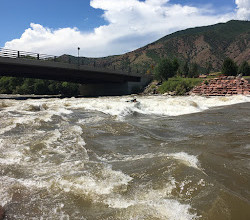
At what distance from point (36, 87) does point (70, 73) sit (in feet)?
93.2

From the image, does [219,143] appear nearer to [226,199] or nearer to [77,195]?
[226,199]

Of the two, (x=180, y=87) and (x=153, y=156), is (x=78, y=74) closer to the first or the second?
(x=180, y=87)

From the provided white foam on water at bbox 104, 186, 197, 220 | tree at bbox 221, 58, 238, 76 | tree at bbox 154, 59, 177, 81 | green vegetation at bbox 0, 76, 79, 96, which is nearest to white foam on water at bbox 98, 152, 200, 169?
white foam on water at bbox 104, 186, 197, 220

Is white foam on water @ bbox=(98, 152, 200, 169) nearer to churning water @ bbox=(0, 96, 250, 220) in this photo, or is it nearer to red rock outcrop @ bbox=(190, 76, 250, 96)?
churning water @ bbox=(0, 96, 250, 220)

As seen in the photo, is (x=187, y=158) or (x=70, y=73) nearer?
(x=187, y=158)

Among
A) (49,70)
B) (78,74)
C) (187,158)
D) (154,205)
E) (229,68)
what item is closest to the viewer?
(154,205)

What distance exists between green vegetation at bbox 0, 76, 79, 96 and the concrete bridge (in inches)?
250

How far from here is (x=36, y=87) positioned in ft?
217

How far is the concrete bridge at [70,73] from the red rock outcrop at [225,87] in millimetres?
18164

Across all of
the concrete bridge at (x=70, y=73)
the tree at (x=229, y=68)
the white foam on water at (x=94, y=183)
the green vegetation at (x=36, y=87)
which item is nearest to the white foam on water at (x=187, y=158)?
the white foam on water at (x=94, y=183)

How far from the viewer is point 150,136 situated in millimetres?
9633

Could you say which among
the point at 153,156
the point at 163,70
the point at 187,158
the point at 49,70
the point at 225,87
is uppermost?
the point at 163,70

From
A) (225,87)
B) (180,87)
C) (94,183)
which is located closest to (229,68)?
(180,87)

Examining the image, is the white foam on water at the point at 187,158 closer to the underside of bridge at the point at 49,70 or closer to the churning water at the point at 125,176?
the churning water at the point at 125,176
